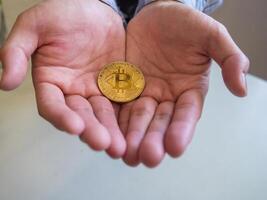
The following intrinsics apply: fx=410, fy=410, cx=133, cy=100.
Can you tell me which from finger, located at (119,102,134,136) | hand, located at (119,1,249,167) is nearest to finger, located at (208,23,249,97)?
hand, located at (119,1,249,167)

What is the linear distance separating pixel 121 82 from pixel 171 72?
0.06 m

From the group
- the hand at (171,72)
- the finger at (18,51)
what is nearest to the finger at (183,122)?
the hand at (171,72)

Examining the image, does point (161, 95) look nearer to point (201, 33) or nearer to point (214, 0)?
point (201, 33)

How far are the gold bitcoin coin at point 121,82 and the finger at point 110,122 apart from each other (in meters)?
0.02

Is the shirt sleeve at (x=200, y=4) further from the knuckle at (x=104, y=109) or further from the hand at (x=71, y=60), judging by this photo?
the knuckle at (x=104, y=109)

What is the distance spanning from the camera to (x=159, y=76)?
509mm

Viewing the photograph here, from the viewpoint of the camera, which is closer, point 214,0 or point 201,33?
point 201,33

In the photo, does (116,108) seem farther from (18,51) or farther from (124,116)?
(18,51)

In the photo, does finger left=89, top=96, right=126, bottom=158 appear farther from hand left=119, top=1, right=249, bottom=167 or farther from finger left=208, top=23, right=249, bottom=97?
finger left=208, top=23, right=249, bottom=97

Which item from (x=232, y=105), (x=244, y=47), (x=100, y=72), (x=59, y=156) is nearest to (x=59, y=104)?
(x=100, y=72)

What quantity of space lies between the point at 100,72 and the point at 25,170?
20 cm

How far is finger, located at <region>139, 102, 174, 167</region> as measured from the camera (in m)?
0.36

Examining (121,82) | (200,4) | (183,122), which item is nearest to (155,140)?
(183,122)

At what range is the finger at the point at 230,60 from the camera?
0.41m
